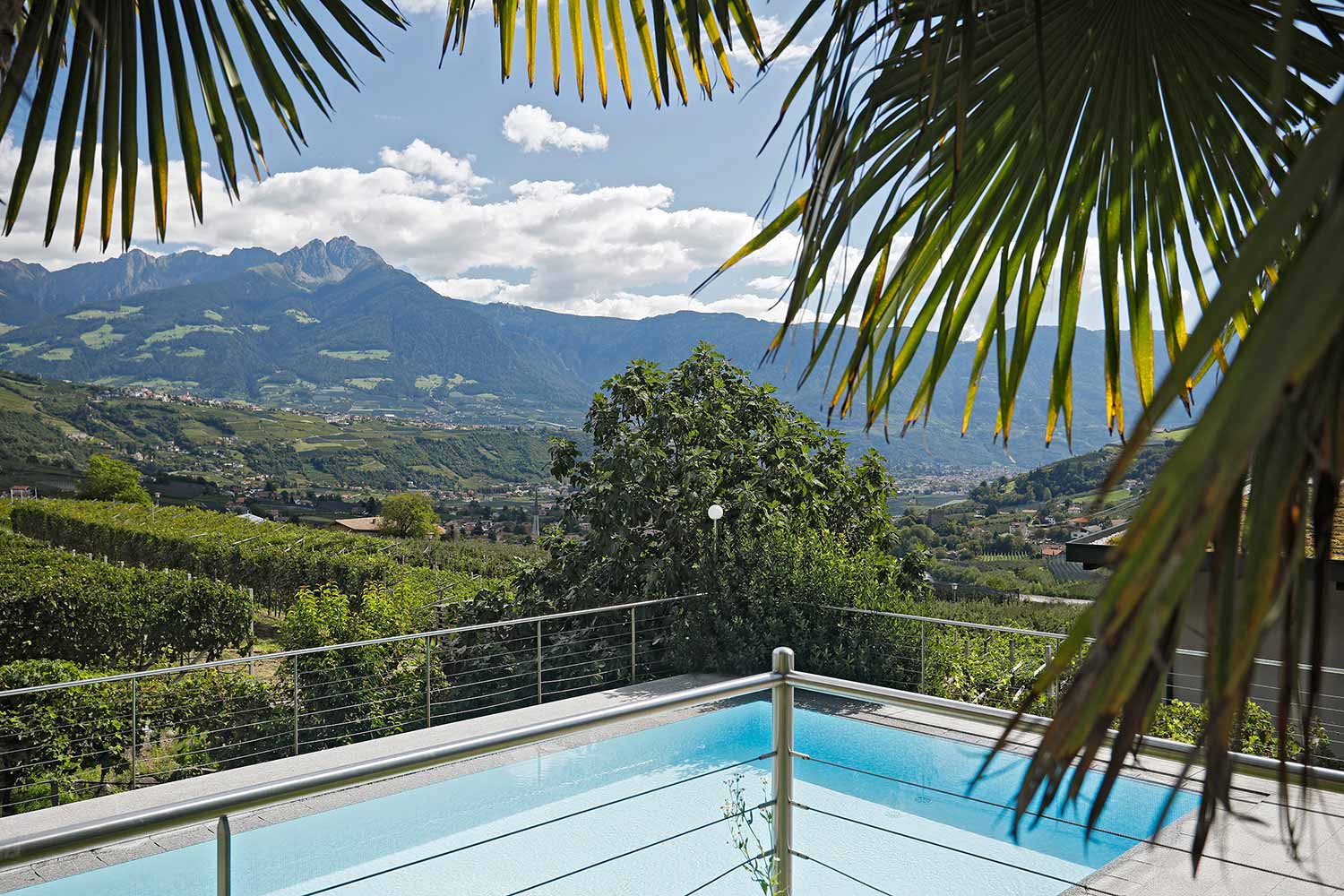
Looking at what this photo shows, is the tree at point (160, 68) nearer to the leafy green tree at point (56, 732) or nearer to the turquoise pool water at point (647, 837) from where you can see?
the turquoise pool water at point (647, 837)

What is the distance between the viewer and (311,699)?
26.6 ft

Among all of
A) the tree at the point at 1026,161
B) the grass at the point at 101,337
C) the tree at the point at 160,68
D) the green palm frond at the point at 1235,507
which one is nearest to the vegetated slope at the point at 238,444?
the tree at the point at 160,68

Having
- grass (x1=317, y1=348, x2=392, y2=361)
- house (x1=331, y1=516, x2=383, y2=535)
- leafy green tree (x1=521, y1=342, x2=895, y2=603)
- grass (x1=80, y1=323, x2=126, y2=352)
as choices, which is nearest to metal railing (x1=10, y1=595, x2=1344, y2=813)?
leafy green tree (x1=521, y1=342, x2=895, y2=603)

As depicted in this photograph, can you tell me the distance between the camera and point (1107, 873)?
14.4ft

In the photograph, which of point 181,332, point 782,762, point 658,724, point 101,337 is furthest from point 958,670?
point 181,332

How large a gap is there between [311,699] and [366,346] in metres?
114

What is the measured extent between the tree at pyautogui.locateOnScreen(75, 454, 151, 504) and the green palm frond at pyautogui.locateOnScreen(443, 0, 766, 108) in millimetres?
31819

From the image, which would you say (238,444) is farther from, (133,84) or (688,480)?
(133,84)

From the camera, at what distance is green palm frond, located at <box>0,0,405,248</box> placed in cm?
148

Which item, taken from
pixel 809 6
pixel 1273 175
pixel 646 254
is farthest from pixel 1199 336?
pixel 646 254

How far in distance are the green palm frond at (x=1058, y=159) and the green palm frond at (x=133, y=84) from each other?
1054 millimetres

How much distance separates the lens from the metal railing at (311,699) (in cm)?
692

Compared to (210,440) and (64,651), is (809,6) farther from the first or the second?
(210,440)

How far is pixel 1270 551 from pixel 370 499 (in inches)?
1604
